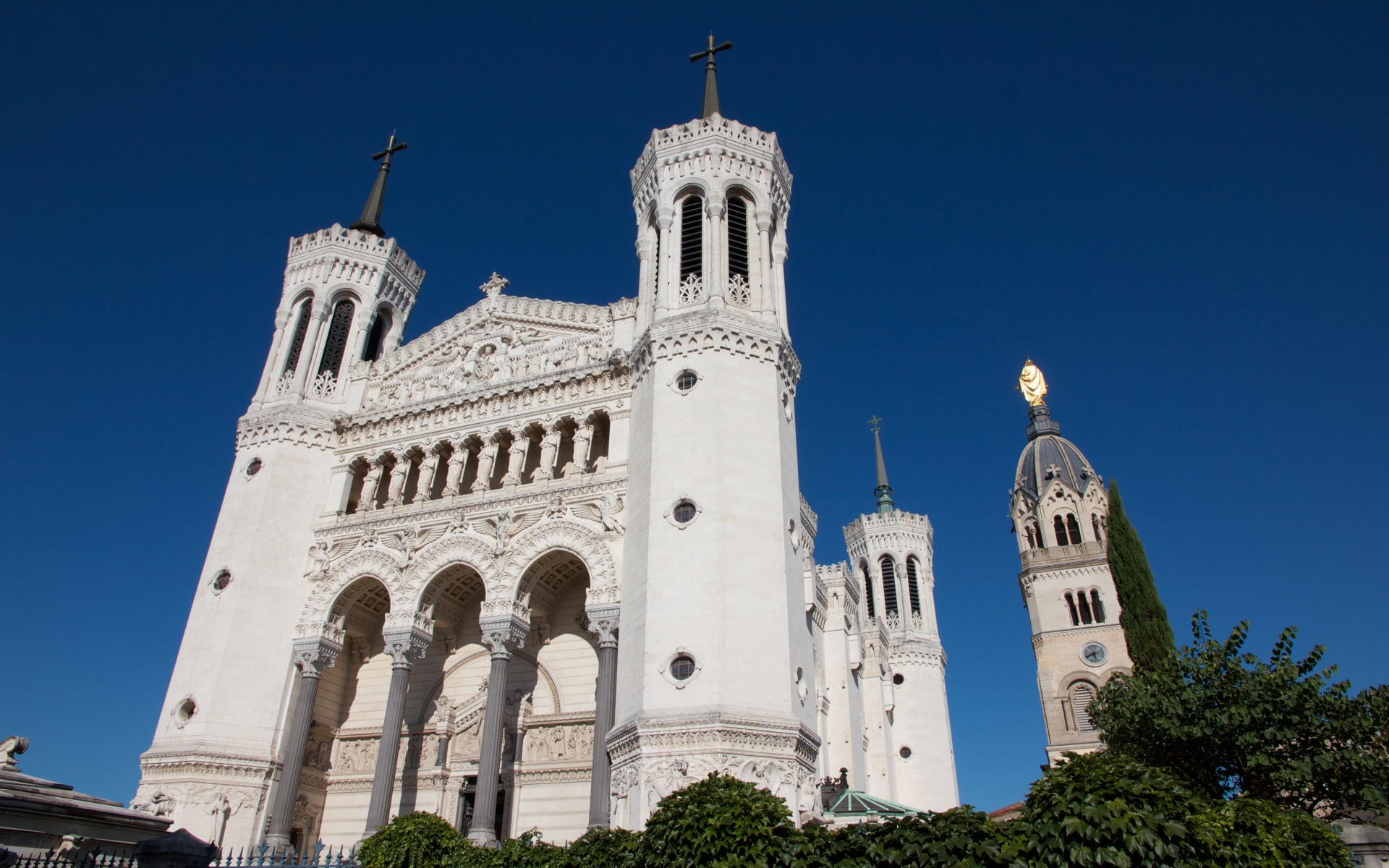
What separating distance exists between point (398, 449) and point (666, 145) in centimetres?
1290

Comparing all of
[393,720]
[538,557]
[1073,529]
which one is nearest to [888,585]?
[1073,529]

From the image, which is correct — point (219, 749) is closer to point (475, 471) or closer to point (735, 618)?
point (475, 471)

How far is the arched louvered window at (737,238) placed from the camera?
87.7ft

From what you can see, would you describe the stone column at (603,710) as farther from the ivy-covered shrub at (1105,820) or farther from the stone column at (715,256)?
the ivy-covered shrub at (1105,820)

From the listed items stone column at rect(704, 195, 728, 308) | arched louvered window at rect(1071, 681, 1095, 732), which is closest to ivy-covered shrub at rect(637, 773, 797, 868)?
stone column at rect(704, 195, 728, 308)


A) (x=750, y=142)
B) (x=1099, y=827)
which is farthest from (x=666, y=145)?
(x=1099, y=827)

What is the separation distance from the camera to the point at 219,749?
24.1 metres

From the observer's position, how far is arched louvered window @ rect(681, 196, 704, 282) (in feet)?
87.2

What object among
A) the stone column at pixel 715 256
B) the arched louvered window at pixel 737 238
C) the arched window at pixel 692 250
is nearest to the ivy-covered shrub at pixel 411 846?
the stone column at pixel 715 256

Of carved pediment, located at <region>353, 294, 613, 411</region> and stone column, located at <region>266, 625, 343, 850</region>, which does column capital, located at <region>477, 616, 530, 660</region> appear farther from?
carved pediment, located at <region>353, 294, 613, 411</region>

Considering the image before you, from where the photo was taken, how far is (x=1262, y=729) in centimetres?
2288

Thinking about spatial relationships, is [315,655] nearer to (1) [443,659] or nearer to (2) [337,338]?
(1) [443,659]

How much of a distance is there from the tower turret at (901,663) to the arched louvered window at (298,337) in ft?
80.9

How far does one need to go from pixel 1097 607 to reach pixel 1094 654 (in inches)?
133
